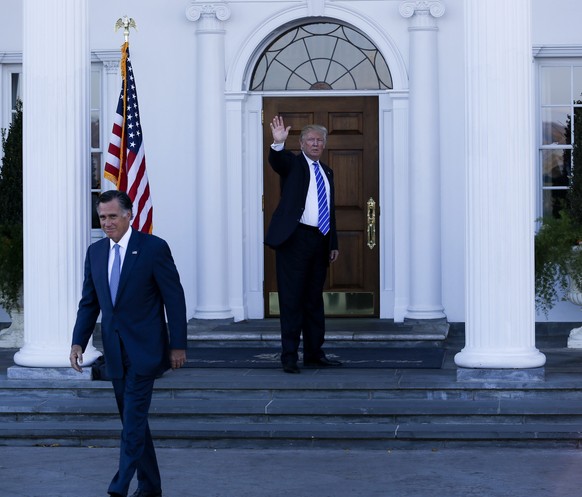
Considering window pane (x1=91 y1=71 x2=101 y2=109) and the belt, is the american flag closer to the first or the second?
the belt

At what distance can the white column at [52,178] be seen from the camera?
32.7 feet

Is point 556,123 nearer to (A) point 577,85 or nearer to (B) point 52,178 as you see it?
(A) point 577,85

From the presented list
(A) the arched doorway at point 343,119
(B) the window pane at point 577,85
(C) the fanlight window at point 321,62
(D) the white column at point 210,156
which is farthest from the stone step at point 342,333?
(B) the window pane at point 577,85

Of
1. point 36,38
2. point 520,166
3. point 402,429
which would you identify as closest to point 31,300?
point 36,38

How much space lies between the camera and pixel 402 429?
8.75 metres

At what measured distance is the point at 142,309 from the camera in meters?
6.95

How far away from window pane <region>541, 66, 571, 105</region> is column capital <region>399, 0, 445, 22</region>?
4.12 feet

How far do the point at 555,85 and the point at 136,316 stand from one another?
7.31 meters

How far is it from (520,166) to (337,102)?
13.4 feet

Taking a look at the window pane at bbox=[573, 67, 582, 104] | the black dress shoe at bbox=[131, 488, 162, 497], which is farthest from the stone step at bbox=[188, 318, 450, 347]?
the black dress shoe at bbox=[131, 488, 162, 497]

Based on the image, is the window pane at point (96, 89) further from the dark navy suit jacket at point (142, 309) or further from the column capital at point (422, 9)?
the dark navy suit jacket at point (142, 309)

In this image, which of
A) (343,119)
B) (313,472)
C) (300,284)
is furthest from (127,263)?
(343,119)

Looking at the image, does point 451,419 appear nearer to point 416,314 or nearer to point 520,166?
point 520,166

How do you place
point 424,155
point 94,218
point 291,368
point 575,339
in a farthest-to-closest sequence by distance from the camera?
point 94,218 < point 424,155 < point 575,339 < point 291,368
